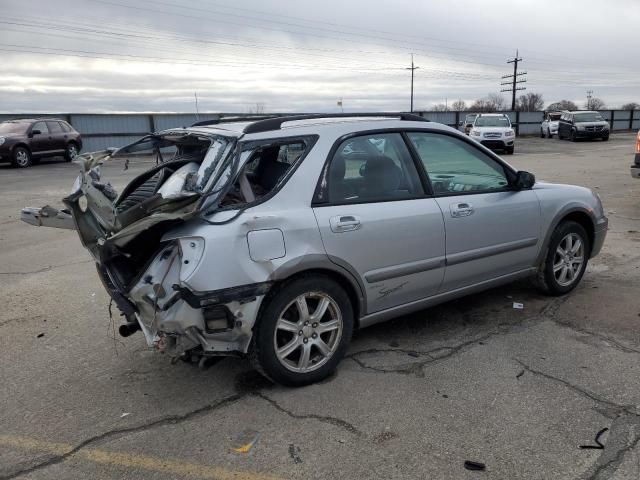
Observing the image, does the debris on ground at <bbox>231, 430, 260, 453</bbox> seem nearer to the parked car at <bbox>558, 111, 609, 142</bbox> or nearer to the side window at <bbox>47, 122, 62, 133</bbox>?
the side window at <bbox>47, 122, 62, 133</bbox>

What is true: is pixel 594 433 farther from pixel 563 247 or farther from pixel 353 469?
pixel 563 247

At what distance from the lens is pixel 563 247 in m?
5.02

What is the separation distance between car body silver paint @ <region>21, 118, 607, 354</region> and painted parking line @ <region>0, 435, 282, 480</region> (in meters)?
0.61

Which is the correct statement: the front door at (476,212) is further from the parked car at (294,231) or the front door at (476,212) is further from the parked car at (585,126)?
the parked car at (585,126)

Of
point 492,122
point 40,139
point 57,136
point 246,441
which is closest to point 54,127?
point 57,136

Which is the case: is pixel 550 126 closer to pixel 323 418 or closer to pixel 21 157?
pixel 21 157

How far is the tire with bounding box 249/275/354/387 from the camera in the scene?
3256mm

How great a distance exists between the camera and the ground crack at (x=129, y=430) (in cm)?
276

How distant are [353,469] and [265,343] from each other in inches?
35.7

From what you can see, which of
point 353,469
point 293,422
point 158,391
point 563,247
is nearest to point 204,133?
point 158,391

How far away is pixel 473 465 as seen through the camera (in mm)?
2680

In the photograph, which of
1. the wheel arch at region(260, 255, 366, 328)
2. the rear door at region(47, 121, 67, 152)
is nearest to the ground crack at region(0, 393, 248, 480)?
the wheel arch at region(260, 255, 366, 328)

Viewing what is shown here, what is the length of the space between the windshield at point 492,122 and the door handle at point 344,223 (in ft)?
74.2

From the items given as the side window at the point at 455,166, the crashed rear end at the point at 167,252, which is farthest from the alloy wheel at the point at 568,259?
the crashed rear end at the point at 167,252
